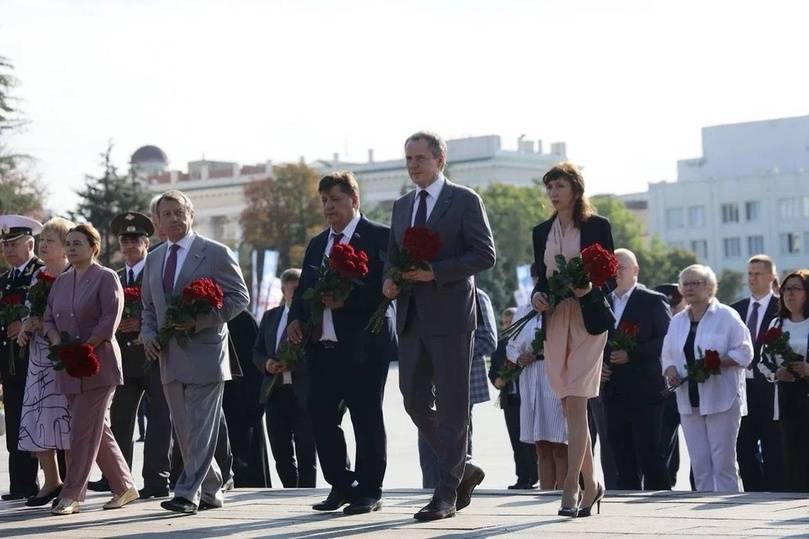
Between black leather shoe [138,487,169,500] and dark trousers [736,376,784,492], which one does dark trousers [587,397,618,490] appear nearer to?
dark trousers [736,376,784,492]

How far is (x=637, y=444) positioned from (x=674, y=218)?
140 metres

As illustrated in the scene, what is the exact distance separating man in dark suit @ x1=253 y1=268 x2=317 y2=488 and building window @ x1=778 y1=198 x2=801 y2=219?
131 m

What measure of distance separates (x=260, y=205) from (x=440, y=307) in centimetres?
8819

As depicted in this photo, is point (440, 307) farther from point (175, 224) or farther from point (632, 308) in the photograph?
point (632, 308)

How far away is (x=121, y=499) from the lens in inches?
448

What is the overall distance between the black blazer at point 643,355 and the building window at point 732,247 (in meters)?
136

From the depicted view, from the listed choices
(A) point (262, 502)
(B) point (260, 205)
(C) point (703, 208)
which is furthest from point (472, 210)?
(C) point (703, 208)

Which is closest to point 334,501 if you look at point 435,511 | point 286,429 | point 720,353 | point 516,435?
point 435,511

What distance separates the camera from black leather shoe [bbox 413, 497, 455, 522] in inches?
380

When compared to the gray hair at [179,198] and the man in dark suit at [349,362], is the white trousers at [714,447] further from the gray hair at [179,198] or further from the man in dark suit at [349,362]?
the gray hair at [179,198]

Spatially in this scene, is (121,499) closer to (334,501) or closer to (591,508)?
(334,501)

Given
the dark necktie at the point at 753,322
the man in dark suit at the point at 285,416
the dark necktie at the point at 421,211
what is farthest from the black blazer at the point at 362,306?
the dark necktie at the point at 753,322

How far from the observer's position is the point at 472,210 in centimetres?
990

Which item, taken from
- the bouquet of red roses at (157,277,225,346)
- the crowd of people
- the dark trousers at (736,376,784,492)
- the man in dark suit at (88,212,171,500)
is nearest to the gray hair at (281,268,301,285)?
the crowd of people
